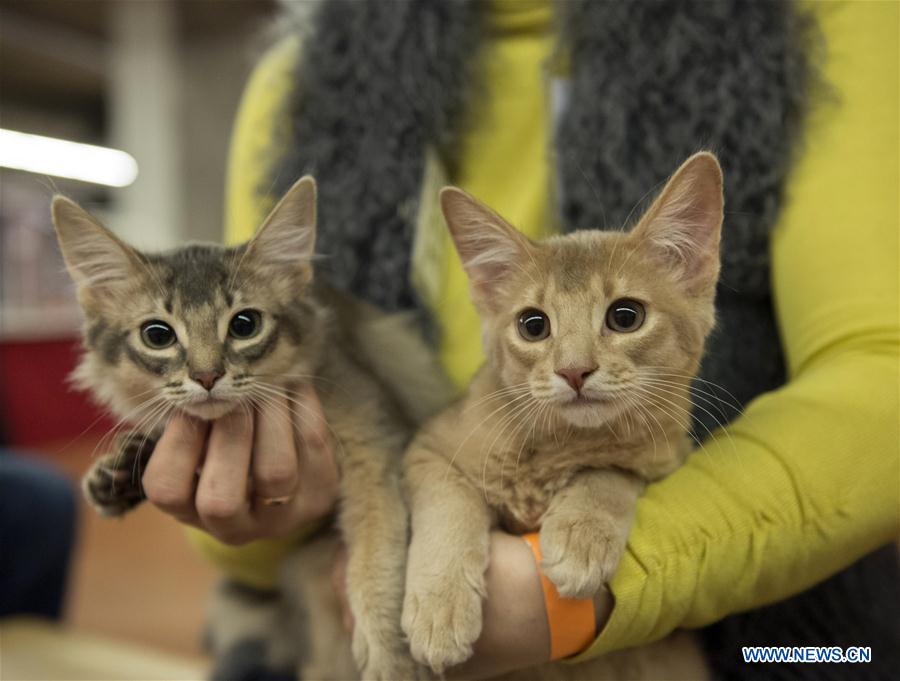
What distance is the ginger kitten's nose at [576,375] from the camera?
65 centimetres

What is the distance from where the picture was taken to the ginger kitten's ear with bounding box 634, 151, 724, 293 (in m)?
0.62

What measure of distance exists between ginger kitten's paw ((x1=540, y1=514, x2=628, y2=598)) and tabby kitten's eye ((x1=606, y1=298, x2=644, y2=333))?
0.18 meters

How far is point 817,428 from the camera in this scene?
735 mm

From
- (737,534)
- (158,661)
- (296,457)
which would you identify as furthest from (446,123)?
(158,661)

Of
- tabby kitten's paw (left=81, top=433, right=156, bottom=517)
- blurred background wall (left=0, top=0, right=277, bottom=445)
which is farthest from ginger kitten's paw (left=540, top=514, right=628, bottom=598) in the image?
blurred background wall (left=0, top=0, right=277, bottom=445)

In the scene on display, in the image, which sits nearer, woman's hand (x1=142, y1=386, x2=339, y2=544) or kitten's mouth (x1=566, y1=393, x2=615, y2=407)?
kitten's mouth (x1=566, y1=393, x2=615, y2=407)

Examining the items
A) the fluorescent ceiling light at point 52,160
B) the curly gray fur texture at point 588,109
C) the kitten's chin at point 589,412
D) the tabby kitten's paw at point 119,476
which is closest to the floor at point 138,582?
the fluorescent ceiling light at point 52,160

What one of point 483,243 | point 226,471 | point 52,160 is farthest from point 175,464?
point 52,160

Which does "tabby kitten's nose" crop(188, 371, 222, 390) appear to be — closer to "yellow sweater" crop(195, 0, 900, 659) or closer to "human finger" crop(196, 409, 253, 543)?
"human finger" crop(196, 409, 253, 543)

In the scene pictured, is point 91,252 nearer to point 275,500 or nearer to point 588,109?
point 275,500

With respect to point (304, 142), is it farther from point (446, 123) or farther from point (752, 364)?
point (752, 364)

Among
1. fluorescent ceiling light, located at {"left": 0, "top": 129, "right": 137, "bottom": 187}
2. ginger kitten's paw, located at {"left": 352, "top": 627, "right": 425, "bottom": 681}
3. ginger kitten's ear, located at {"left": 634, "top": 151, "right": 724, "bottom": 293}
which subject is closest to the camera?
ginger kitten's ear, located at {"left": 634, "top": 151, "right": 724, "bottom": 293}
